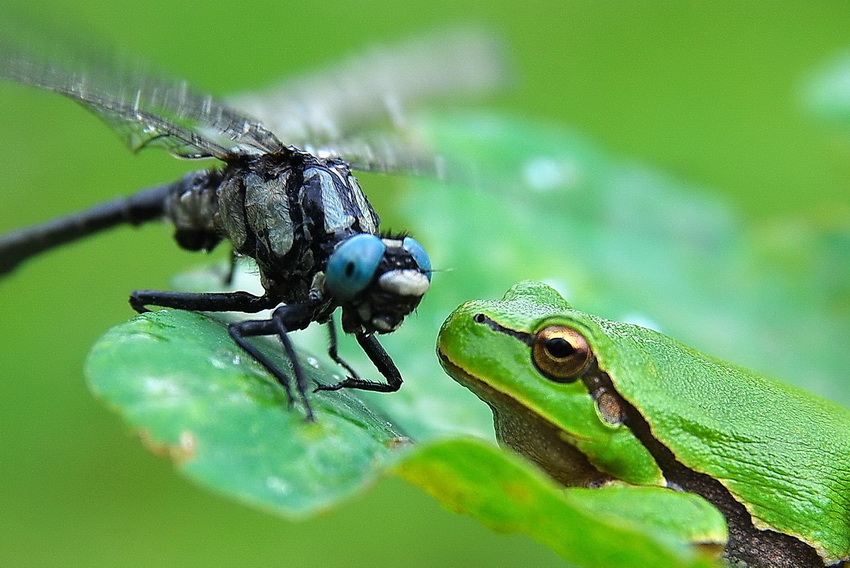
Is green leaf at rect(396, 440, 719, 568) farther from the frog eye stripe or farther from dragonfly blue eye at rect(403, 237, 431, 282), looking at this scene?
dragonfly blue eye at rect(403, 237, 431, 282)

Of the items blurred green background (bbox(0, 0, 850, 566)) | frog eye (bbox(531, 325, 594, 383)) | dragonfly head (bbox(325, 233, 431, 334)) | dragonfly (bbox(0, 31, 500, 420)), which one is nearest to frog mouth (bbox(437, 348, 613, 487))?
frog eye (bbox(531, 325, 594, 383))

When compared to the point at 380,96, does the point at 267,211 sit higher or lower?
lower

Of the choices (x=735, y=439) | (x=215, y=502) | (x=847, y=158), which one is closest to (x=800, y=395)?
(x=735, y=439)

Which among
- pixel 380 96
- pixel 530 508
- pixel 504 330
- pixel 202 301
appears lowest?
pixel 530 508

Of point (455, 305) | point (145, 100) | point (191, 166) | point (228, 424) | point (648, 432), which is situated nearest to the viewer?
point (228, 424)

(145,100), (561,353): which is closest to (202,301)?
(145,100)

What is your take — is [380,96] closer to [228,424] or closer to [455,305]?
[455,305]

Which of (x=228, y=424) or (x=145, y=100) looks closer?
(x=228, y=424)
